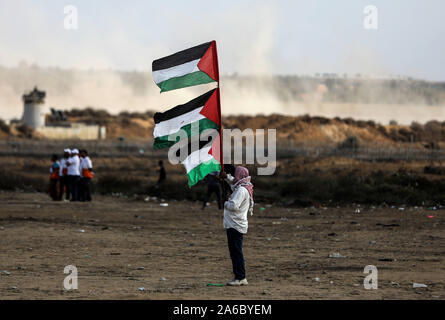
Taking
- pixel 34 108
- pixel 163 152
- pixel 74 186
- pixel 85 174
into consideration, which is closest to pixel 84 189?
pixel 74 186

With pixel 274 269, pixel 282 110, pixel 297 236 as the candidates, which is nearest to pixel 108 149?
pixel 297 236

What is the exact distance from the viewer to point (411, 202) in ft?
93.2

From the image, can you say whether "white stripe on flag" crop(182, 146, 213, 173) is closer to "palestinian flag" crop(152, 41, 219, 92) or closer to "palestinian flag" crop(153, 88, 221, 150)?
"palestinian flag" crop(153, 88, 221, 150)

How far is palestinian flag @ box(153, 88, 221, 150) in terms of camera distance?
11.8 meters

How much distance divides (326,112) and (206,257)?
128 m

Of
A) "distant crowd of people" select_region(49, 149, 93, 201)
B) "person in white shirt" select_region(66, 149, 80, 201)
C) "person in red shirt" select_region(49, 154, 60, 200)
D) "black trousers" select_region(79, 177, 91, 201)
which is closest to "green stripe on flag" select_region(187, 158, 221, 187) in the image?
"distant crowd of people" select_region(49, 149, 93, 201)

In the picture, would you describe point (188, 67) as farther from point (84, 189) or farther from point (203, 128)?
point (84, 189)

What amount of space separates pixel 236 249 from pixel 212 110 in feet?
6.37

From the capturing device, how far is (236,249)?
11.8 metres

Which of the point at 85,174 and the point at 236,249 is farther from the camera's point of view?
the point at 85,174

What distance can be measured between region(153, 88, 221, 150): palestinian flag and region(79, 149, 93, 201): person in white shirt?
1389 cm

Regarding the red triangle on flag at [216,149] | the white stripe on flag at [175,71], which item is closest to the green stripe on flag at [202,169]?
the red triangle on flag at [216,149]

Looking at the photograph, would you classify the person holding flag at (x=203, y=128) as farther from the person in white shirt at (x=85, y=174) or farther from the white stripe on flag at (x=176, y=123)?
the person in white shirt at (x=85, y=174)
